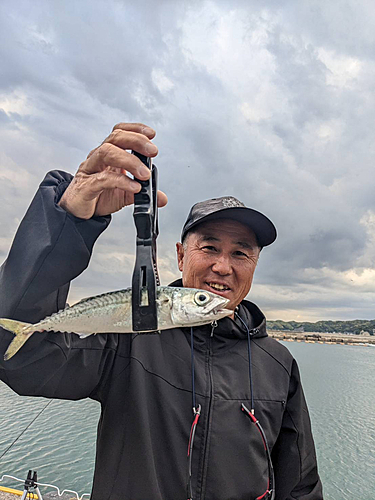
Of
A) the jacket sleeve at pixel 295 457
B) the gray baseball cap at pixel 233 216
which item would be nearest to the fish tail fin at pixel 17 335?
the gray baseball cap at pixel 233 216

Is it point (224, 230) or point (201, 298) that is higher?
point (224, 230)

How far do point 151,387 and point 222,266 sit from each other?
0.98 metres

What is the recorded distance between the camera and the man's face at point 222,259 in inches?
103

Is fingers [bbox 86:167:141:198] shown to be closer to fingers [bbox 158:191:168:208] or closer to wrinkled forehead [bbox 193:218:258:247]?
fingers [bbox 158:191:168:208]

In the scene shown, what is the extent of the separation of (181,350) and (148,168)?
1.42 m

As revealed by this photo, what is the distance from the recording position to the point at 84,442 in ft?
50.5

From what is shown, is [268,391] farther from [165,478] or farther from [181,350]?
[165,478]

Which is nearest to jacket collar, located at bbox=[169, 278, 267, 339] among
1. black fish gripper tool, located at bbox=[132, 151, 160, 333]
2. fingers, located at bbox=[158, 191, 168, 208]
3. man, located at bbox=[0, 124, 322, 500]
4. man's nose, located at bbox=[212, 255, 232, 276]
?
man, located at bbox=[0, 124, 322, 500]

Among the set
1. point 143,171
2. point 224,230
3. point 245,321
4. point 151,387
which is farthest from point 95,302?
point 245,321

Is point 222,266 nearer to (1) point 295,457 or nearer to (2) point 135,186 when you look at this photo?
(2) point 135,186

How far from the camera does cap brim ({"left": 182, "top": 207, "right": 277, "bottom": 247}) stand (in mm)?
2590

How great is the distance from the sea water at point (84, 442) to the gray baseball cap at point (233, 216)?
12684 mm

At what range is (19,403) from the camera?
2005cm

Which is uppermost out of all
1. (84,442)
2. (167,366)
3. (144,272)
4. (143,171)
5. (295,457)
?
(143,171)
